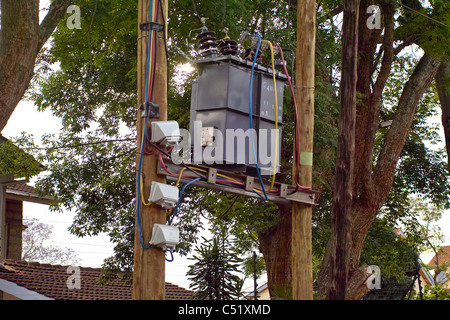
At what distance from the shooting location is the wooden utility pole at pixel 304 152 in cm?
921

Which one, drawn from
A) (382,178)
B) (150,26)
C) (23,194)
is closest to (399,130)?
(382,178)

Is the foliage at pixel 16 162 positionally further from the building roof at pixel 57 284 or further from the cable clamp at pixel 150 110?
the cable clamp at pixel 150 110

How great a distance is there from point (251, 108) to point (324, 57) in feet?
26.6

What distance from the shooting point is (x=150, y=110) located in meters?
7.50

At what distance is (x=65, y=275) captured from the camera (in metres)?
18.9

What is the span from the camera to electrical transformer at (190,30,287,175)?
843 cm

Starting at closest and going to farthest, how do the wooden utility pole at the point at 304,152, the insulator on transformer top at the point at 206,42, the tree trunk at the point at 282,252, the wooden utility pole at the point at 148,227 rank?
1. the wooden utility pole at the point at 148,227
2. the insulator on transformer top at the point at 206,42
3. the wooden utility pole at the point at 304,152
4. the tree trunk at the point at 282,252

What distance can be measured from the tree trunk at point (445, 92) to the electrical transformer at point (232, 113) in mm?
10793

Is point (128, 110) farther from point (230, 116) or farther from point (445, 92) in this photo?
point (230, 116)

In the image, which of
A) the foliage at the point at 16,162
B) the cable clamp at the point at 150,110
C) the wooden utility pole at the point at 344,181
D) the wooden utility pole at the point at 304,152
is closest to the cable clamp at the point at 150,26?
the cable clamp at the point at 150,110

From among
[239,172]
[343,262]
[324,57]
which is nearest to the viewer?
[239,172]

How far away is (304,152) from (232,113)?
1.37 meters
